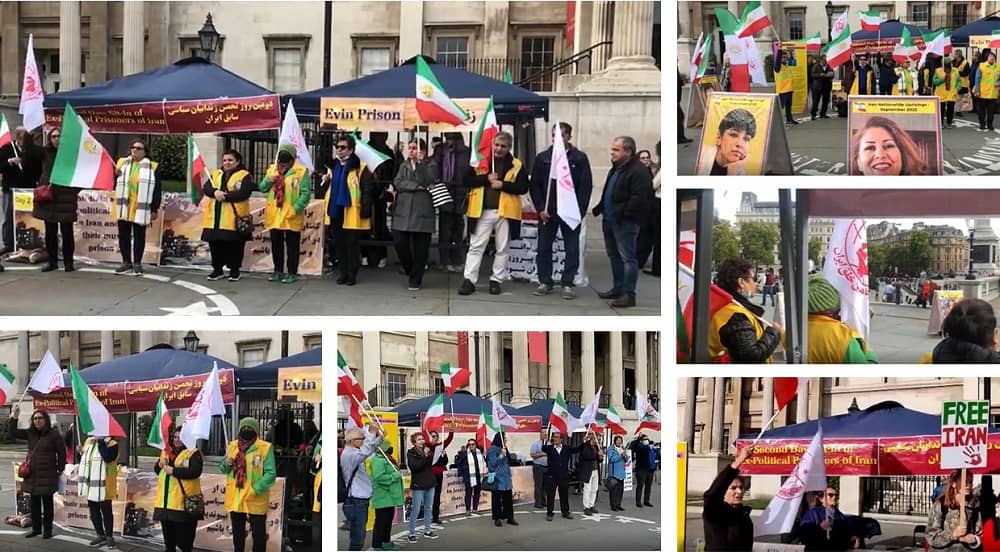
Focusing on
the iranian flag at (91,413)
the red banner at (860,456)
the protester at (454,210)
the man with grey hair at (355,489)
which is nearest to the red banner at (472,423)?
the man with grey hair at (355,489)

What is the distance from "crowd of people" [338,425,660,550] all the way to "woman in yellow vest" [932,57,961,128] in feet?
8.47

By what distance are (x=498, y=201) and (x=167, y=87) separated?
7.45 feet

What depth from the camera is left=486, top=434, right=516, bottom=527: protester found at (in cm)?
833

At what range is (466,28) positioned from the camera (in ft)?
28.2

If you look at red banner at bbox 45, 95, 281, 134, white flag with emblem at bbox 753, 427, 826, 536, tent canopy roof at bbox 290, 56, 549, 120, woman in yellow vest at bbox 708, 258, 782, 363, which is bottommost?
white flag with emblem at bbox 753, 427, 826, 536

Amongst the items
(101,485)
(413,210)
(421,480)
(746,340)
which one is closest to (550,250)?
(413,210)

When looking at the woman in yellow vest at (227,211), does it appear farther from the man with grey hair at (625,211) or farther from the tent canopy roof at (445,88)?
the man with grey hair at (625,211)

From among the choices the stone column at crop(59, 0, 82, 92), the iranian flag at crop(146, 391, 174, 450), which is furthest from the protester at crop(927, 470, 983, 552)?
the stone column at crop(59, 0, 82, 92)

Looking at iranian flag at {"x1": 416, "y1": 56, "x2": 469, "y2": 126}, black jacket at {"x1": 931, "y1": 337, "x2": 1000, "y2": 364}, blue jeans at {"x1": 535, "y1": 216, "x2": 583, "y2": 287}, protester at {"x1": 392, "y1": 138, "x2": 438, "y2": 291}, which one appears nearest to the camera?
black jacket at {"x1": 931, "y1": 337, "x2": 1000, "y2": 364}

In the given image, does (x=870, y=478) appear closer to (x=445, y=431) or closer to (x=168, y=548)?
(x=445, y=431)

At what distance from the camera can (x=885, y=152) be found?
26.3 feet

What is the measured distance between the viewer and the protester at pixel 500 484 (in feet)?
27.3

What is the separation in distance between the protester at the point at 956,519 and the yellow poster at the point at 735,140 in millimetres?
2168

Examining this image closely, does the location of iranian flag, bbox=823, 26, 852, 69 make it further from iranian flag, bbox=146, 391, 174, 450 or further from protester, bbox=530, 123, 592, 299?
iranian flag, bbox=146, 391, 174, 450
